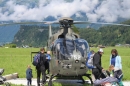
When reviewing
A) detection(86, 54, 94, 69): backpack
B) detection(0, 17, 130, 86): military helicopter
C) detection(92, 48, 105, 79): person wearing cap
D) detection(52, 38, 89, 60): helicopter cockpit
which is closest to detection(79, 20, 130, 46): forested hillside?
detection(0, 17, 130, 86): military helicopter

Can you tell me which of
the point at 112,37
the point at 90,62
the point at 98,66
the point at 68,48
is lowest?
the point at 98,66

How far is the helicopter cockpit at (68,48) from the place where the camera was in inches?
478

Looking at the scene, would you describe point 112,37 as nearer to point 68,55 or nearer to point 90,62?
point 68,55

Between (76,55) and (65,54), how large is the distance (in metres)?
0.51

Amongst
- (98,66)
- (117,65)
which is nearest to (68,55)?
(98,66)

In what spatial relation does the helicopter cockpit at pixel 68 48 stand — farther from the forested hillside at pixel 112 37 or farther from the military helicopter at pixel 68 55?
the forested hillside at pixel 112 37

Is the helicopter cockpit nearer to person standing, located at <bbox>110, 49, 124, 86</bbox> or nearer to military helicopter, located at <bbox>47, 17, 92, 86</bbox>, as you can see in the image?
military helicopter, located at <bbox>47, 17, 92, 86</bbox>

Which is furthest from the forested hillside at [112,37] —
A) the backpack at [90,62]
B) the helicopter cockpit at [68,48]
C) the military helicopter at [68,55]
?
the backpack at [90,62]

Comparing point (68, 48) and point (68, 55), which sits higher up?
point (68, 48)

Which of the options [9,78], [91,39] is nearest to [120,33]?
[91,39]

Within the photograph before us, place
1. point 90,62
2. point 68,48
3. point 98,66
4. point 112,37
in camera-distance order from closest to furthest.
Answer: point 98,66 < point 90,62 < point 68,48 < point 112,37

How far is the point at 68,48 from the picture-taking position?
40.4 ft

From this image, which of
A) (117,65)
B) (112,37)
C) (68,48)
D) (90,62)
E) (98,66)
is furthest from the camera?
(112,37)

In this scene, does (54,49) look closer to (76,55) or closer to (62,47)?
(62,47)
